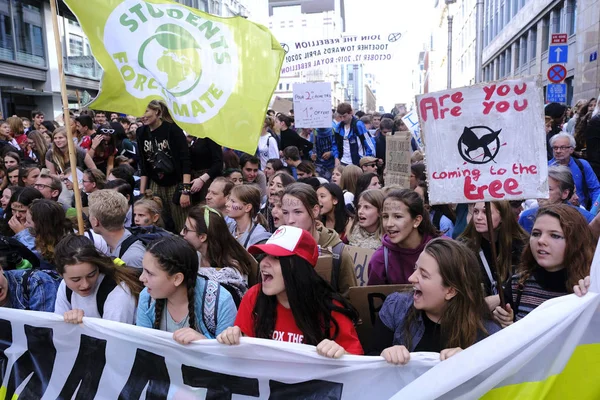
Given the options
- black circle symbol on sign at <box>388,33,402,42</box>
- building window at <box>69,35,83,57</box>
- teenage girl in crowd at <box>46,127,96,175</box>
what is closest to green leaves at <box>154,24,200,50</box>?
teenage girl in crowd at <box>46,127,96,175</box>

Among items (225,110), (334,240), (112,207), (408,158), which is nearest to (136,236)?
(112,207)

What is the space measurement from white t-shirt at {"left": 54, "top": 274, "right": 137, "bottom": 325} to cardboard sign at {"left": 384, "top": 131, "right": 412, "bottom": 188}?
396 centimetres

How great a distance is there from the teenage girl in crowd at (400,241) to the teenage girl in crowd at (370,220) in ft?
2.36

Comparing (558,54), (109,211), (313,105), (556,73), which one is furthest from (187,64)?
(558,54)

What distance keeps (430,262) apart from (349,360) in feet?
2.10

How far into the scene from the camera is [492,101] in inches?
121

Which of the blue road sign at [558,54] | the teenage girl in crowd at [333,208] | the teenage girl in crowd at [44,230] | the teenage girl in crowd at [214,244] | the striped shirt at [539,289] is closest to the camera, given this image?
the striped shirt at [539,289]

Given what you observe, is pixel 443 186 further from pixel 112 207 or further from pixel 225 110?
pixel 112 207

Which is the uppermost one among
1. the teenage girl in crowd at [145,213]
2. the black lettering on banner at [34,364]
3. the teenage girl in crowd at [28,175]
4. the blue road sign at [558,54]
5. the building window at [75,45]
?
the building window at [75,45]

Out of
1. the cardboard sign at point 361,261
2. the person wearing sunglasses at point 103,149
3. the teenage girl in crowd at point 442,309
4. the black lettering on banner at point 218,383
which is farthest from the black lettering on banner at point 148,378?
the person wearing sunglasses at point 103,149

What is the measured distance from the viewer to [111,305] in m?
3.30

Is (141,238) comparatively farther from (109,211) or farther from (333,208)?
(333,208)

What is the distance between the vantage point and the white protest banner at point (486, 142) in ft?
9.97

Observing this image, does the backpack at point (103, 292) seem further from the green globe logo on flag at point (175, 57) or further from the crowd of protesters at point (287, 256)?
the green globe logo on flag at point (175, 57)
